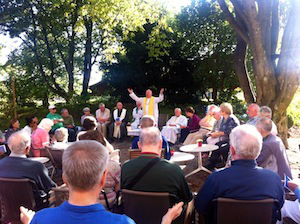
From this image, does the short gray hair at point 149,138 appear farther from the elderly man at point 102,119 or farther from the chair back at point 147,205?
the elderly man at point 102,119

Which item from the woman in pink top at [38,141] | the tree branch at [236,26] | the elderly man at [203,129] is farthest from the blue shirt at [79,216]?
the tree branch at [236,26]

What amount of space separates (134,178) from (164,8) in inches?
357

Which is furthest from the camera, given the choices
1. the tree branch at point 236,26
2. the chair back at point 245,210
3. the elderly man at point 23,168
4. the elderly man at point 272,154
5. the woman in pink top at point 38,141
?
the tree branch at point 236,26

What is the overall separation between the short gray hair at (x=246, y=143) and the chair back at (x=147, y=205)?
Answer: 774 mm

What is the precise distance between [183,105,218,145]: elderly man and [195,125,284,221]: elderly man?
4416mm

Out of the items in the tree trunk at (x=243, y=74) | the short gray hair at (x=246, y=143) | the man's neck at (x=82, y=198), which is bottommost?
the man's neck at (x=82, y=198)

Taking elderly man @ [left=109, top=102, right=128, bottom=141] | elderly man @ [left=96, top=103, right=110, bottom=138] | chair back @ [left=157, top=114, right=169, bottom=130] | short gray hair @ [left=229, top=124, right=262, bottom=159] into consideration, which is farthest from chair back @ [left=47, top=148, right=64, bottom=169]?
chair back @ [left=157, top=114, right=169, bottom=130]

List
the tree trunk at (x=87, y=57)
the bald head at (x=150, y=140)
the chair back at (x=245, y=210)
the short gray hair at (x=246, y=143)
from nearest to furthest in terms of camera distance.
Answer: the chair back at (x=245, y=210) < the short gray hair at (x=246, y=143) < the bald head at (x=150, y=140) < the tree trunk at (x=87, y=57)

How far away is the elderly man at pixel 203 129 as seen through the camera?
7.08m

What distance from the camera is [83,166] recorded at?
144 centimetres

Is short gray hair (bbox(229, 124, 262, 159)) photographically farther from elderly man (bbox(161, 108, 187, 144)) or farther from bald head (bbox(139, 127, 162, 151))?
elderly man (bbox(161, 108, 187, 144))

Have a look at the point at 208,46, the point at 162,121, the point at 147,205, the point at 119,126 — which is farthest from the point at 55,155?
the point at 208,46

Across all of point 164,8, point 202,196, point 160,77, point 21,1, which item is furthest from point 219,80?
point 202,196

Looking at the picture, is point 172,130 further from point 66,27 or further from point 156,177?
point 66,27
